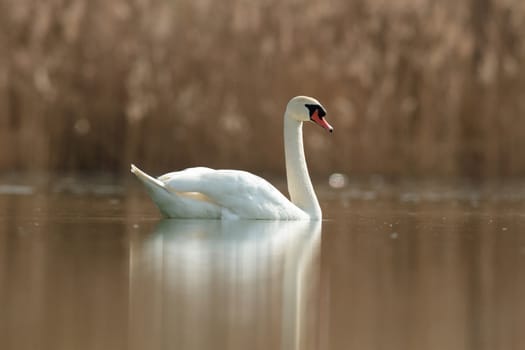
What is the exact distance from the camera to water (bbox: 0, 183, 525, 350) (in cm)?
470

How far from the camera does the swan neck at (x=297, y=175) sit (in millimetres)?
10016

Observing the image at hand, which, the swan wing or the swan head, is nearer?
the swan wing

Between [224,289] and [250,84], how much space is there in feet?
33.0

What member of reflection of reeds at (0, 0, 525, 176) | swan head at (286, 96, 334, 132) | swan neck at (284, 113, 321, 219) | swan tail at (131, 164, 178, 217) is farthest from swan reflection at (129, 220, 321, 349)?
reflection of reeds at (0, 0, 525, 176)

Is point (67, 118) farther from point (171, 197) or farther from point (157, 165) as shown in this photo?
point (171, 197)

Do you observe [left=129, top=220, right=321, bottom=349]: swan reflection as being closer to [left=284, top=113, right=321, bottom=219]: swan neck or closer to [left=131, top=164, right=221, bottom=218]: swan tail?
[left=131, top=164, right=221, bottom=218]: swan tail

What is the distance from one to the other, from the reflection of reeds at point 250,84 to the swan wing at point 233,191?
5.58 m

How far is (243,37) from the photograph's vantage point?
52.0ft

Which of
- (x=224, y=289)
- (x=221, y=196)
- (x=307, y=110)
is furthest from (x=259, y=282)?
(x=307, y=110)

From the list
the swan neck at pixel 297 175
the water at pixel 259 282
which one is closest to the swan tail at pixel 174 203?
the water at pixel 259 282

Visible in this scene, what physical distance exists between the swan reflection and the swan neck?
4.00ft

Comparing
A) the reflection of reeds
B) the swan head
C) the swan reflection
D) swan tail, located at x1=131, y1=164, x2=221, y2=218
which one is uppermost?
the reflection of reeds

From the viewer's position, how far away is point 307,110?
10359mm

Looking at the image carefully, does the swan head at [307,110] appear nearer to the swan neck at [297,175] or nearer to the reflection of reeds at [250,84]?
the swan neck at [297,175]
